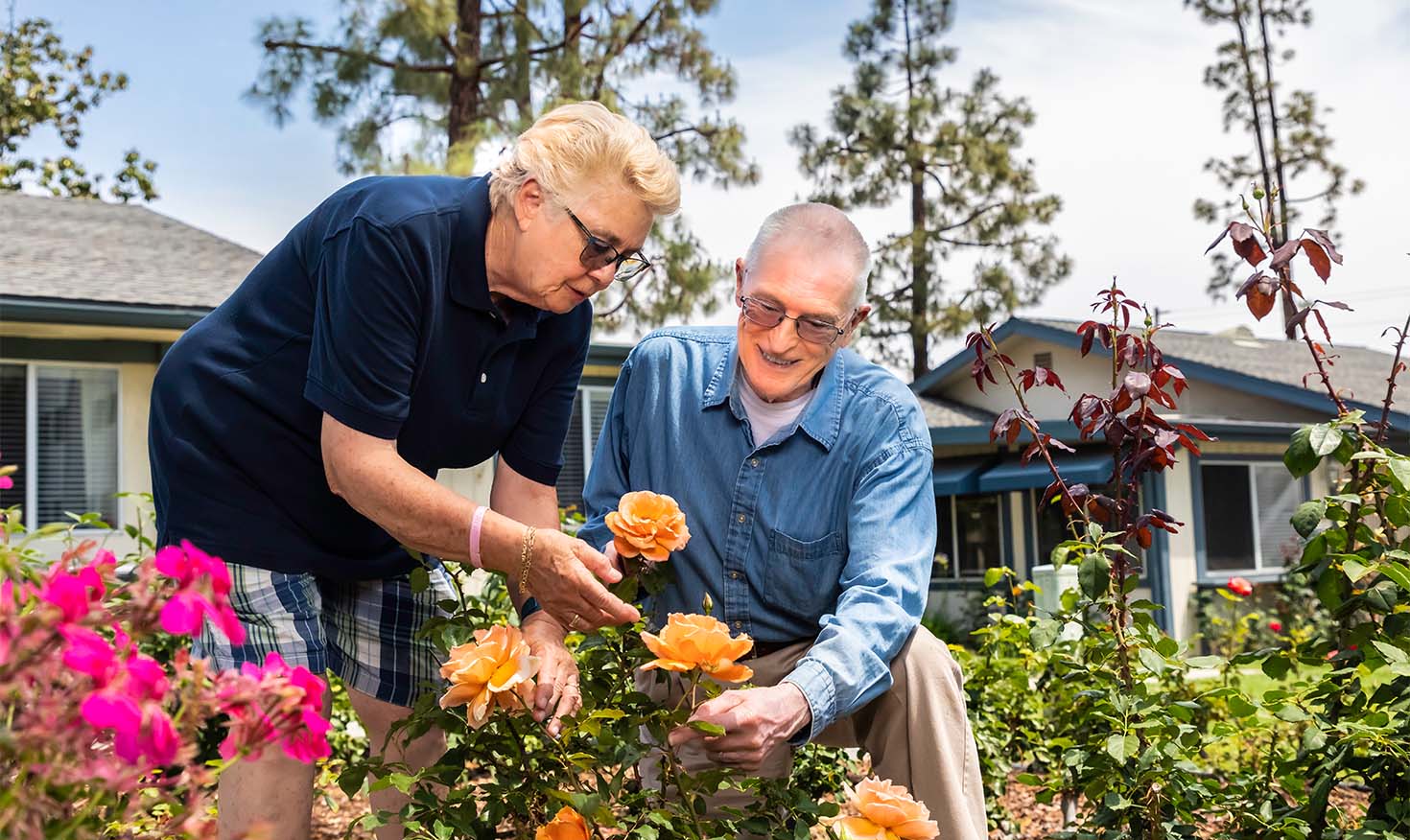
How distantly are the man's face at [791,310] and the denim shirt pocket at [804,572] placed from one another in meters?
0.32

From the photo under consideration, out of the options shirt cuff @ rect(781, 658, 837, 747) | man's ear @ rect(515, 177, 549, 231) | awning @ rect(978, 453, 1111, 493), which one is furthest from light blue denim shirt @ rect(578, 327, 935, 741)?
awning @ rect(978, 453, 1111, 493)

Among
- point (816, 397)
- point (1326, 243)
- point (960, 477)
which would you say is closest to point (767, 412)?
point (816, 397)

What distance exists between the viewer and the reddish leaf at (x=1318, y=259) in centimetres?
245

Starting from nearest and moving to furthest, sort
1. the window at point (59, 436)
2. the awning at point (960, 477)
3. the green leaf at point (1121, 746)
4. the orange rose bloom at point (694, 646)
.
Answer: the orange rose bloom at point (694, 646) < the green leaf at point (1121, 746) < the window at point (59, 436) < the awning at point (960, 477)

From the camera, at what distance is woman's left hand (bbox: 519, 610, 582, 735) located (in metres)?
1.83

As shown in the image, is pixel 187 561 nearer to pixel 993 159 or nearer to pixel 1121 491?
pixel 1121 491

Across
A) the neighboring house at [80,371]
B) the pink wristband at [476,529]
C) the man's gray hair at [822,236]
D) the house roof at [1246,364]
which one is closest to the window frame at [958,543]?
the house roof at [1246,364]

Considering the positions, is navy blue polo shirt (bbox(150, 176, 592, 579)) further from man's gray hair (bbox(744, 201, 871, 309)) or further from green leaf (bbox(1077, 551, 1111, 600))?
green leaf (bbox(1077, 551, 1111, 600))

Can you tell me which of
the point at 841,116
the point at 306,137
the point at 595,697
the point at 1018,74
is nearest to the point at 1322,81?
the point at 1018,74

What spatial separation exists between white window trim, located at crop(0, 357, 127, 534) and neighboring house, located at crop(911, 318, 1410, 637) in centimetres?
870

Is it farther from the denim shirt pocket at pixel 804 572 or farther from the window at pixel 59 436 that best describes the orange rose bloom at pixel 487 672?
the window at pixel 59 436

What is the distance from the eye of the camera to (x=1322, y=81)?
19.9 m

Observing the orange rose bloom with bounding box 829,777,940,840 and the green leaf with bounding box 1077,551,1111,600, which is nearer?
the orange rose bloom with bounding box 829,777,940,840

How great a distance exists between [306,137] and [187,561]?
14815mm
